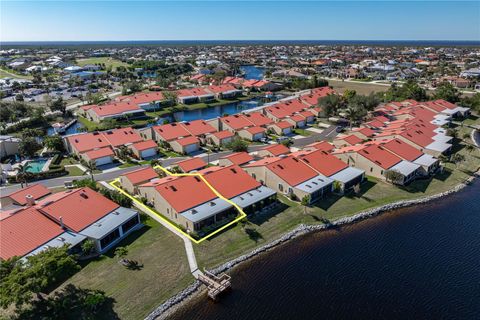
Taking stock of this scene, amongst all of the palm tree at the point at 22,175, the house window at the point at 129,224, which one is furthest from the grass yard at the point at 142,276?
the palm tree at the point at 22,175

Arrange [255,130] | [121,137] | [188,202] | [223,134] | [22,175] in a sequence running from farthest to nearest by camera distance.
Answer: [255,130]
[223,134]
[121,137]
[22,175]
[188,202]

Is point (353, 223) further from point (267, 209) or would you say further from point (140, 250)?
point (140, 250)

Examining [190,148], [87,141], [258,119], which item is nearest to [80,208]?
A: [87,141]

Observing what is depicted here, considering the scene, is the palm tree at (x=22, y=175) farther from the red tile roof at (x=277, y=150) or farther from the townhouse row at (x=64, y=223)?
the red tile roof at (x=277, y=150)

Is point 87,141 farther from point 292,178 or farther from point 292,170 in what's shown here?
point 292,178

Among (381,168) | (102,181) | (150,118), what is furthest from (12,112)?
(381,168)

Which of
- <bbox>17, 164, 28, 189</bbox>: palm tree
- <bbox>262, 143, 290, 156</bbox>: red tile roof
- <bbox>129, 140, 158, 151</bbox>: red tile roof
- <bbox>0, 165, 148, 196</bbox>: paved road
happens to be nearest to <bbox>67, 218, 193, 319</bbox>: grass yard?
<bbox>0, 165, 148, 196</bbox>: paved road

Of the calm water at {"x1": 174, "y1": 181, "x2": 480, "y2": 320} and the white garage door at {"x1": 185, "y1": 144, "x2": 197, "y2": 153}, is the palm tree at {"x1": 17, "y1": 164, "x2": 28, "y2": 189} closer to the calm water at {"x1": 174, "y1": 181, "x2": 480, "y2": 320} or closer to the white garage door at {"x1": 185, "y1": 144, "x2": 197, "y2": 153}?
the white garage door at {"x1": 185, "y1": 144, "x2": 197, "y2": 153}
